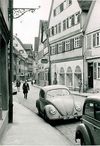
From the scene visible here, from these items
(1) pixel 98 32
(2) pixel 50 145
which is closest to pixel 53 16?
(1) pixel 98 32

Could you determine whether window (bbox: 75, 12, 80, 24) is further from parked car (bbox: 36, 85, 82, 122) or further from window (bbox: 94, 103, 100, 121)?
window (bbox: 94, 103, 100, 121)

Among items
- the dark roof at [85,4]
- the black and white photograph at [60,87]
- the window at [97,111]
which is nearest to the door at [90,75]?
the black and white photograph at [60,87]

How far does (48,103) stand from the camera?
14.4m

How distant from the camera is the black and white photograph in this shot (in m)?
9.29

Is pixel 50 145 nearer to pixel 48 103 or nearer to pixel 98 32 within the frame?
pixel 48 103

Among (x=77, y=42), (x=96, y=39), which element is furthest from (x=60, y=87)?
(x=77, y=42)

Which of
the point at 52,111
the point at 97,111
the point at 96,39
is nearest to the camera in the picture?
the point at 97,111

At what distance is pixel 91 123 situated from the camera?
23.7 ft

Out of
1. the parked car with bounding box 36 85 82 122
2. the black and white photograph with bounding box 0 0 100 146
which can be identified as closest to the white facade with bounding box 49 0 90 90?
the black and white photograph with bounding box 0 0 100 146

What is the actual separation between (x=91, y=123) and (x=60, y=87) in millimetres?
8458

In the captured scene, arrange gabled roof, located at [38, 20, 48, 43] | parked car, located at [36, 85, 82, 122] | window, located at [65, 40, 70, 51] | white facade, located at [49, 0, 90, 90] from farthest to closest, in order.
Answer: gabled roof, located at [38, 20, 48, 43], window, located at [65, 40, 70, 51], white facade, located at [49, 0, 90, 90], parked car, located at [36, 85, 82, 122]

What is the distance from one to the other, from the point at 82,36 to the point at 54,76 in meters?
11.9

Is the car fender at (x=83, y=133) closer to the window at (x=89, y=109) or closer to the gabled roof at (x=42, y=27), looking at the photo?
A: the window at (x=89, y=109)

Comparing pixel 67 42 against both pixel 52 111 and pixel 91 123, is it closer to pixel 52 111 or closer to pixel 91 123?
pixel 52 111
